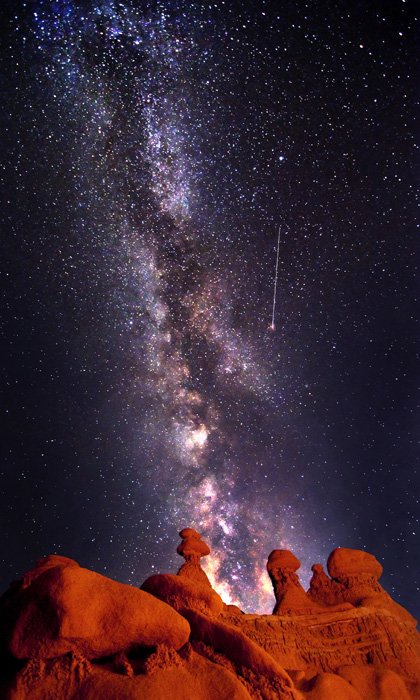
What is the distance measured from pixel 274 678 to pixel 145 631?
1.93m

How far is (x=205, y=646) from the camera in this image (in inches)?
205

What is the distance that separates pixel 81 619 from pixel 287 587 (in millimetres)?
A: 10998

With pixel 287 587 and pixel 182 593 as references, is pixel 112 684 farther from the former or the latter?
pixel 287 587

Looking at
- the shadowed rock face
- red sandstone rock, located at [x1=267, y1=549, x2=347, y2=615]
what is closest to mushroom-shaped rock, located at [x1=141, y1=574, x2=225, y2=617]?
red sandstone rock, located at [x1=267, y1=549, x2=347, y2=615]

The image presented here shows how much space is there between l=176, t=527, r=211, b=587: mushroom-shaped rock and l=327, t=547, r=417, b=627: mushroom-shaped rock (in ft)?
14.8

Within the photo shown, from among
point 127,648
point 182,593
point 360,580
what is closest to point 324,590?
point 360,580

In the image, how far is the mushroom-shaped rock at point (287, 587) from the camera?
11984mm

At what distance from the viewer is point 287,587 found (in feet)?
42.4

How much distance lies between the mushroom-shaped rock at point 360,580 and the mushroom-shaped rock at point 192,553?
451 centimetres

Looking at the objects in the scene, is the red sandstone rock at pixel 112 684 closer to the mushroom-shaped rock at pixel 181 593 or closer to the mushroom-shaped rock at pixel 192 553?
the mushroom-shaped rock at pixel 181 593

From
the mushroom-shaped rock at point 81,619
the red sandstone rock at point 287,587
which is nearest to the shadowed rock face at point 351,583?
the red sandstone rock at point 287,587

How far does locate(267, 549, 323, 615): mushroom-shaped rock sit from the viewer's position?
12.0 metres

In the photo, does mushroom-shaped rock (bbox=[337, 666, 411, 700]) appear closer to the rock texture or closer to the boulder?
the boulder

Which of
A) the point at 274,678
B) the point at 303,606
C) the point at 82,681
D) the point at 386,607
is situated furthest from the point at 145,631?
the point at 386,607
